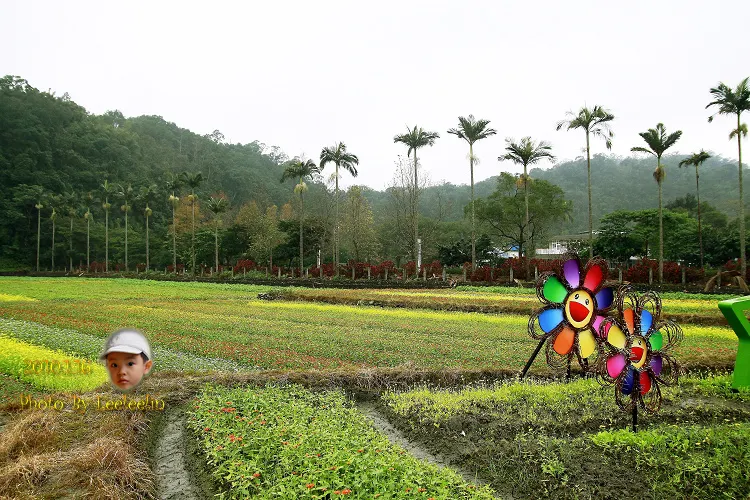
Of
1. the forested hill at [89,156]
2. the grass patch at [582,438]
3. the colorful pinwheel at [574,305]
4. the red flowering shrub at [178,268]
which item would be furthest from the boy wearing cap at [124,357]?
the forested hill at [89,156]

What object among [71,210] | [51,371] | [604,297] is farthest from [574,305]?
[71,210]

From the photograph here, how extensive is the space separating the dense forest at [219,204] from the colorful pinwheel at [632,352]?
37486 millimetres

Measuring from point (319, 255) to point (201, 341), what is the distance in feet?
123

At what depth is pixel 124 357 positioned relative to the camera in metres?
2.66

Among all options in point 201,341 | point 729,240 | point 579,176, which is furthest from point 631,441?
point 579,176

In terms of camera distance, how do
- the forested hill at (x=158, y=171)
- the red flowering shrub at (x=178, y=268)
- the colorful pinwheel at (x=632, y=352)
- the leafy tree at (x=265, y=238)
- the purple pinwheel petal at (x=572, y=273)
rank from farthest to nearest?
1. the forested hill at (x=158, y=171)
2. the red flowering shrub at (x=178, y=268)
3. the leafy tree at (x=265, y=238)
4. the purple pinwheel petal at (x=572, y=273)
5. the colorful pinwheel at (x=632, y=352)

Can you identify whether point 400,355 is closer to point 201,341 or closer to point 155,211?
point 201,341

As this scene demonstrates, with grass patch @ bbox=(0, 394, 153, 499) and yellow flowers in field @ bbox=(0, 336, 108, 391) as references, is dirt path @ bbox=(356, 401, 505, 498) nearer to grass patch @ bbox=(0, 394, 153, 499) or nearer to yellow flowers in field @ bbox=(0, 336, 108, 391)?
grass patch @ bbox=(0, 394, 153, 499)

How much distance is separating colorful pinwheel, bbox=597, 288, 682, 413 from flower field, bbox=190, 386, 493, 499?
2.74 m

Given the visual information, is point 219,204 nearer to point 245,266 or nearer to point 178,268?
point 245,266

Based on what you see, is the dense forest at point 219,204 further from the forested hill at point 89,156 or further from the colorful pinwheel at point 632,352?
the colorful pinwheel at point 632,352

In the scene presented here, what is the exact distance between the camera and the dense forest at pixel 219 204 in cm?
5128

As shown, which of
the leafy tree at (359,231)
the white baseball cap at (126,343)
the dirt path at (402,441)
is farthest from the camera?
the leafy tree at (359,231)

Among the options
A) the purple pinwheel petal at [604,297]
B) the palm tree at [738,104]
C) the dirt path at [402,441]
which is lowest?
the dirt path at [402,441]
